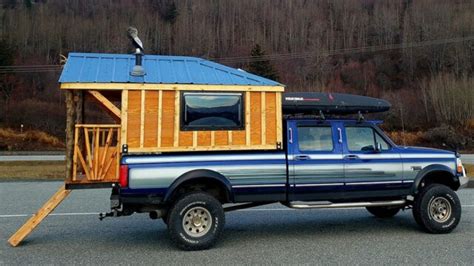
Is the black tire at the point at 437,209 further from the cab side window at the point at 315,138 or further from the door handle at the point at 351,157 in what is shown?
the cab side window at the point at 315,138

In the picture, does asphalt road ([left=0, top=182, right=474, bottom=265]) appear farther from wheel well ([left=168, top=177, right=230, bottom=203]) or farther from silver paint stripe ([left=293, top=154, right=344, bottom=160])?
silver paint stripe ([left=293, top=154, right=344, bottom=160])

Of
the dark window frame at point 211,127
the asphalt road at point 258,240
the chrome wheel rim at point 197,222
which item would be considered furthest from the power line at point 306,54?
the chrome wheel rim at point 197,222

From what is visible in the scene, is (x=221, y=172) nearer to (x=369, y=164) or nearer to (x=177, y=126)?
(x=177, y=126)

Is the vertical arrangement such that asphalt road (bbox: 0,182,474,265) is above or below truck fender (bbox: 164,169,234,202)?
below

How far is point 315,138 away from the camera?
24.2 ft

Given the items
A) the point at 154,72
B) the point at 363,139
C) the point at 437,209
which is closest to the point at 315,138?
the point at 363,139

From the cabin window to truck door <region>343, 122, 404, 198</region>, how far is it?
194 centimetres

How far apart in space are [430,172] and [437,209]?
638mm

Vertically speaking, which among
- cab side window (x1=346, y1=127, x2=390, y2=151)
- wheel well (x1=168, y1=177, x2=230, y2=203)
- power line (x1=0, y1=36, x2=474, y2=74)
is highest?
power line (x1=0, y1=36, x2=474, y2=74)

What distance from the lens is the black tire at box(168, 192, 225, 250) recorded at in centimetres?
648

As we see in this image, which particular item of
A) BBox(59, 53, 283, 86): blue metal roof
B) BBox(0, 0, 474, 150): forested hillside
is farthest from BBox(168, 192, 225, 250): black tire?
BBox(0, 0, 474, 150): forested hillside

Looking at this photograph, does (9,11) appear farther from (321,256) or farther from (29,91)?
(321,256)

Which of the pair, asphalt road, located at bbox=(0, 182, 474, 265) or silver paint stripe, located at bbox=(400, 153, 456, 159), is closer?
asphalt road, located at bbox=(0, 182, 474, 265)

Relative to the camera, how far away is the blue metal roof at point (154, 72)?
6.78m
